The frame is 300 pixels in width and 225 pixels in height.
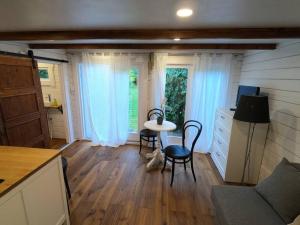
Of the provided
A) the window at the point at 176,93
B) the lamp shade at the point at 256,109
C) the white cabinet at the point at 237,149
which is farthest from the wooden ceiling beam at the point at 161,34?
the window at the point at 176,93

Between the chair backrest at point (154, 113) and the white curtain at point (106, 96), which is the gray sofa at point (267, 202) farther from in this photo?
the white curtain at point (106, 96)

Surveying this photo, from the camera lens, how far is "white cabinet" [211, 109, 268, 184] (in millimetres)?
2492

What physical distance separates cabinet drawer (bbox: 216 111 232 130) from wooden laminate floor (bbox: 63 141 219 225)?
37.1 inches

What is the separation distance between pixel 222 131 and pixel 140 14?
239cm

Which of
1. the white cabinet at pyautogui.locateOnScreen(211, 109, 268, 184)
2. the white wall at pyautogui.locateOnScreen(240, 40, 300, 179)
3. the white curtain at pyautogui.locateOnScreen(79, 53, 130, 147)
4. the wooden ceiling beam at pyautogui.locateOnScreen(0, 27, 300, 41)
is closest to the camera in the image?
the wooden ceiling beam at pyautogui.locateOnScreen(0, 27, 300, 41)

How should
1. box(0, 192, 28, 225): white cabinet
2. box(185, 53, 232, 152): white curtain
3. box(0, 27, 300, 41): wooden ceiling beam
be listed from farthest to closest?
box(185, 53, 232, 152): white curtain, box(0, 27, 300, 41): wooden ceiling beam, box(0, 192, 28, 225): white cabinet

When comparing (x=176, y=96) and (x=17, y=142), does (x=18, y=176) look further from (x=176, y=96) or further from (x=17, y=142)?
(x=176, y=96)

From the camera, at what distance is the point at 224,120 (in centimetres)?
284

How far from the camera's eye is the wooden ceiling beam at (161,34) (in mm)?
1731

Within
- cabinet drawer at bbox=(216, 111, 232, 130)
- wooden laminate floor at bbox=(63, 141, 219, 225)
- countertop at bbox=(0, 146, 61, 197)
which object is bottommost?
wooden laminate floor at bbox=(63, 141, 219, 225)

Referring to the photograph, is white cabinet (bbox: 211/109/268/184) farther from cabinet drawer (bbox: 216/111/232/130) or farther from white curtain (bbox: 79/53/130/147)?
white curtain (bbox: 79/53/130/147)

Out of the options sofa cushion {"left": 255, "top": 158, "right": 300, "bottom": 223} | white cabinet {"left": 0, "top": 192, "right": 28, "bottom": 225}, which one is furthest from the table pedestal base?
white cabinet {"left": 0, "top": 192, "right": 28, "bottom": 225}

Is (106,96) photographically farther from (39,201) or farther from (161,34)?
(39,201)

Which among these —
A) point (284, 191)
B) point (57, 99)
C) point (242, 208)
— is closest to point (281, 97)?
point (284, 191)
